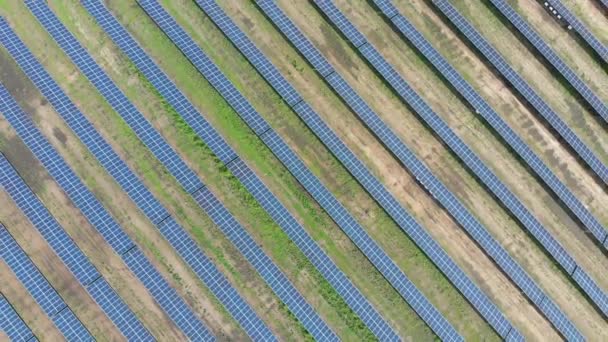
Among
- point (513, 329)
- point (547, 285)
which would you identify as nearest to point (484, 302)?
point (513, 329)

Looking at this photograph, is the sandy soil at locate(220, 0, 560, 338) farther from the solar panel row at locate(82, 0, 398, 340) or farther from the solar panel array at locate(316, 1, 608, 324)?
the solar panel row at locate(82, 0, 398, 340)

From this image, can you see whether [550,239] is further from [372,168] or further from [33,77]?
[33,77]

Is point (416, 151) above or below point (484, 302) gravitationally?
above

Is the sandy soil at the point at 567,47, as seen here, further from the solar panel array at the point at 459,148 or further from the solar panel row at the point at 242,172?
the solar panel row at the point at 242,172

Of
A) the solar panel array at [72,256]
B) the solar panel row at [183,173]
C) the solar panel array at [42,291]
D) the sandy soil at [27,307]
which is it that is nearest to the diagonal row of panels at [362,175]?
the solar panel row at [183,173]

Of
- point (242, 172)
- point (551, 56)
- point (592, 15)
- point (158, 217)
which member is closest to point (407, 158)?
point (242, 172)

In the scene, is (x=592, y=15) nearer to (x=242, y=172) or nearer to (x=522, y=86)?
(x=522, y=86)

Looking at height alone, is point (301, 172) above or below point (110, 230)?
above
